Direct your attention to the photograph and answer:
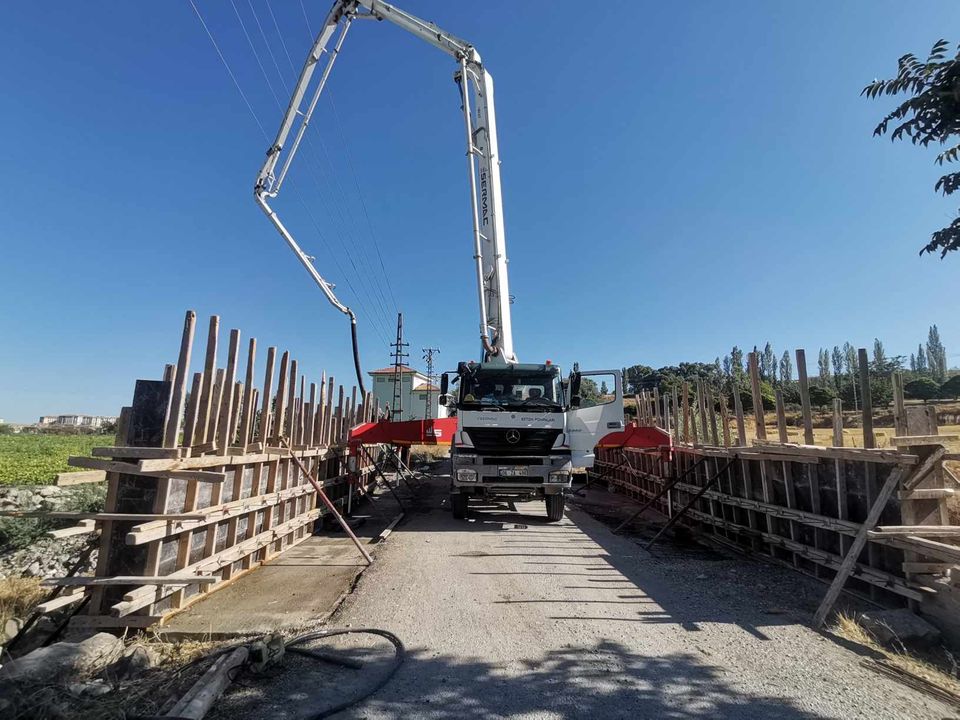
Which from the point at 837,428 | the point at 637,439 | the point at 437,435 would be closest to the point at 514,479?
the point at 437,435

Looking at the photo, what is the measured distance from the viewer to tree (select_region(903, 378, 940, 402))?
4286 cm

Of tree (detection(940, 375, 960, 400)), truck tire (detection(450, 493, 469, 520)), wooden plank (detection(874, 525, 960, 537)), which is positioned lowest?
truck tire (detection(450, 493, 469, 520))

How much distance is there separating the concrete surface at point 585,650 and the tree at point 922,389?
49070mm

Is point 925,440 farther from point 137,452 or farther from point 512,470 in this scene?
point 137,452

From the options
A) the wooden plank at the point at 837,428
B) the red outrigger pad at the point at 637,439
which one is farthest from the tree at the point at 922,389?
the wooden plank at the point at 837,428

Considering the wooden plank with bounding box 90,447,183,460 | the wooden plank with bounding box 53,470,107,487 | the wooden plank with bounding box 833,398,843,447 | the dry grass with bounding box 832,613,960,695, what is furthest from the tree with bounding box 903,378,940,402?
the wooden plank with bounding box 53,470,107,487

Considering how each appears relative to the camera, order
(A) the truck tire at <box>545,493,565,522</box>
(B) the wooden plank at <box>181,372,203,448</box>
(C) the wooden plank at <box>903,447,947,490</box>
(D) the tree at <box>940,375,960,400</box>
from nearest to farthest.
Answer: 1. (C) the wooden plank at <box>903,447,947,490</box>
2. (B) the wooden plank at <box>181,372,203,448</box>
3. (A) the truck tire at <box>545,493,565,522</box>
4. (D) the tree at <box>940,375,960,400</box>

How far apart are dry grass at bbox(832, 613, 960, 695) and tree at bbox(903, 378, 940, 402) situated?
49.9 m

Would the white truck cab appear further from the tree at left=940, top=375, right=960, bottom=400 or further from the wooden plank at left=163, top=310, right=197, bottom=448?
the tree at left=940, top=375, right=960, bottom=400

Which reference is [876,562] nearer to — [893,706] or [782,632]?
[782,632]

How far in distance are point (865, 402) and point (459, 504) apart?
7.38 metres

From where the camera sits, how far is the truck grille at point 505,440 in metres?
10.0

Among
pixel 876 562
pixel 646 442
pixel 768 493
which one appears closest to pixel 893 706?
pixel 876 562

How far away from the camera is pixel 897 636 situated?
4594 millimetres
